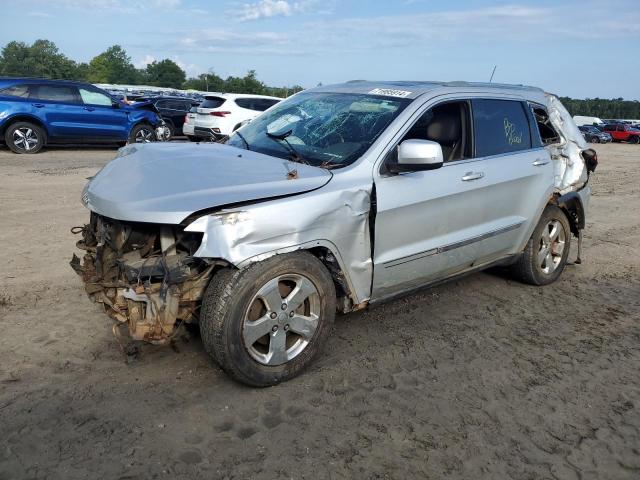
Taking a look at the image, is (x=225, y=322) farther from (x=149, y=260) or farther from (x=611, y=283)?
(x=611, y=283)

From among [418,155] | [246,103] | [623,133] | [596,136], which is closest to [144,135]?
[246,103]

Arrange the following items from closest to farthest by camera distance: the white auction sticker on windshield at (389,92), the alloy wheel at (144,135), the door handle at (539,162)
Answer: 1. the white auction sticker on windshield at (389,92)
2. the door handle at (539,162)
3. the alloy wheel at (144,135)

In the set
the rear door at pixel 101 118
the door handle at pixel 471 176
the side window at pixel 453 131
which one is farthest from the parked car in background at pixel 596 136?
the door handle at pixel 471 176

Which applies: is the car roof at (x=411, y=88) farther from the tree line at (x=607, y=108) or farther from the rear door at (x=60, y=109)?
the tree line at (x=607, y=108)

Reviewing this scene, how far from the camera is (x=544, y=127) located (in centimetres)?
525

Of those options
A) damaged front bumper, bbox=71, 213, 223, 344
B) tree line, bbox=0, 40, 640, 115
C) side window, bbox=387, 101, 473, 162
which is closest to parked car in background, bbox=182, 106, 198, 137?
side window, bbox=387, 101, 473, 162

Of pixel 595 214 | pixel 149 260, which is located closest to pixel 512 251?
pixel 149 260

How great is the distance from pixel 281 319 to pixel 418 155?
4.38ft

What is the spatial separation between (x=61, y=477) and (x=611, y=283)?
5.22 meters

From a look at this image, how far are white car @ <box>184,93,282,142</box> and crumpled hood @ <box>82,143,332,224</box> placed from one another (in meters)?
11.7

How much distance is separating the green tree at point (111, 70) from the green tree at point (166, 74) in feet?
11.7

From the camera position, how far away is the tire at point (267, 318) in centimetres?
305

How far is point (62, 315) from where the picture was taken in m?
4.19

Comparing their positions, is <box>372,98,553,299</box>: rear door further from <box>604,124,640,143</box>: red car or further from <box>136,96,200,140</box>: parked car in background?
<box>604,124,640,143</box>: red car
